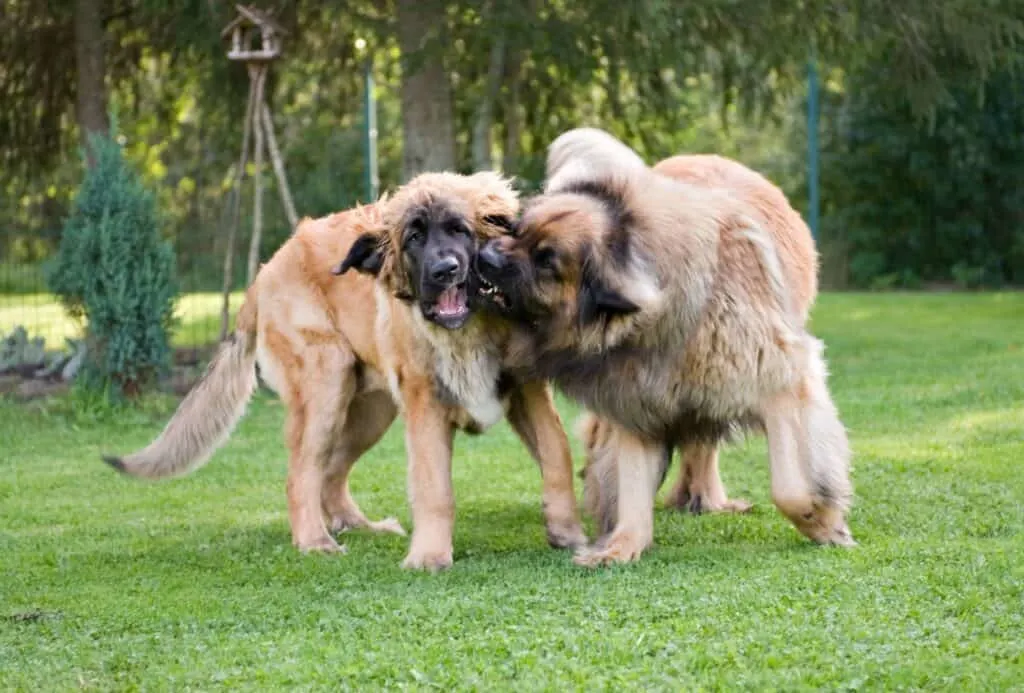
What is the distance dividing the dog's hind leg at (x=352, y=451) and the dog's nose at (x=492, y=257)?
203cm

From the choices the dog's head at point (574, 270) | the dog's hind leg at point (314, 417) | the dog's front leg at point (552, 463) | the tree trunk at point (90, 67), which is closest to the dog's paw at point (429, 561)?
the dog's front leg at point (552, 463)

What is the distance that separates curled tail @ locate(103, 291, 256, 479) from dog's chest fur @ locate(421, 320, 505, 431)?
63.1 inches

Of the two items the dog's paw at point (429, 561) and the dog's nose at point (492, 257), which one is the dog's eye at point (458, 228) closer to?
the dog's nose at point (492, 257)

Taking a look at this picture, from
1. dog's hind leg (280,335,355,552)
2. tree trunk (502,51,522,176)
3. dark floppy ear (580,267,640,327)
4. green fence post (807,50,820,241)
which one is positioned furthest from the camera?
green fence post (807,50,820,241)

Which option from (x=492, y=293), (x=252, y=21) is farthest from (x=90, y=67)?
(x=492, y=293)

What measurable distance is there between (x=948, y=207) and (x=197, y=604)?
1630 centimetres

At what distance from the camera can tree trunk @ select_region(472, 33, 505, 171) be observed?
43.0 ft

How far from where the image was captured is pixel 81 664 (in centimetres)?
489

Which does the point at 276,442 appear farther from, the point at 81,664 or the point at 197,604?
the point at 81,664

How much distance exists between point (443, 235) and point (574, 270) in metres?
0.59

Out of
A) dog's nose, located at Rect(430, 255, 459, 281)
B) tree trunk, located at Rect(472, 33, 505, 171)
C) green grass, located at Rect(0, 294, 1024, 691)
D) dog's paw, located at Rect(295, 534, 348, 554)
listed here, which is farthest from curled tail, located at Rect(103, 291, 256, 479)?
tree trunk, located at Rect(472, 33, 505, 171)

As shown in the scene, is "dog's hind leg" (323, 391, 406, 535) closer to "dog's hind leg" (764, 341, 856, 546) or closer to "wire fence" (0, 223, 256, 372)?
"dog's hind leg" (764, 341, 856, 546)

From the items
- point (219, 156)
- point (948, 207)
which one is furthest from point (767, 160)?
point (219, 156)

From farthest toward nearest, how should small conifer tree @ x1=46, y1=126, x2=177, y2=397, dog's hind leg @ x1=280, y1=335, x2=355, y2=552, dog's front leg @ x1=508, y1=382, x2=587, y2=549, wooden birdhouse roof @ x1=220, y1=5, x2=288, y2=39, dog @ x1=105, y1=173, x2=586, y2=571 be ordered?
1. wooden birdhouse roof @ x1=220, y1=5, x2=288, y2=39
2. small conifer tree @ x1=46, y1=126, x2=177, y2=397
3. dog's hind leg @ x1=280, y1=335, x2=355, y2=552
4. dog's front leg @ x1=508, y1=382, x2=587, y2=549
5. dog @ x1=105, y1=173, x2=586, y2=571
